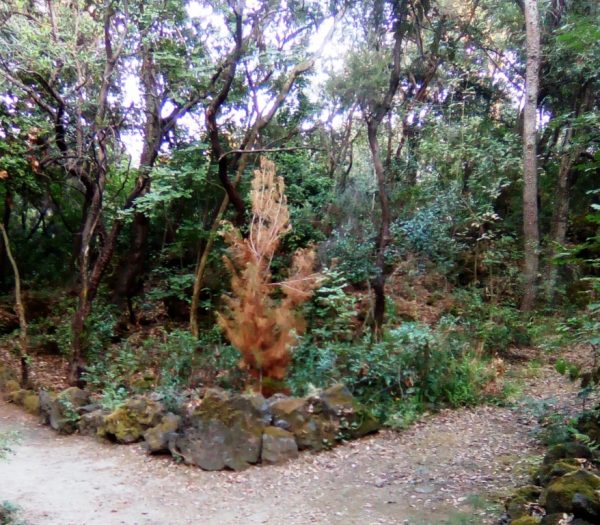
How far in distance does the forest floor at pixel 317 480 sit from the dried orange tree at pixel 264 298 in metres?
2.05

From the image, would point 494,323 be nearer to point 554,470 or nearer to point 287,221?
point 287,221

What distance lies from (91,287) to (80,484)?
4953mm

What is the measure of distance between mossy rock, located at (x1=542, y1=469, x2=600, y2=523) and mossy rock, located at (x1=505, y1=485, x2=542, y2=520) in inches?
13.9

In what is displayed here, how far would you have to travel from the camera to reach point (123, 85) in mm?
12859

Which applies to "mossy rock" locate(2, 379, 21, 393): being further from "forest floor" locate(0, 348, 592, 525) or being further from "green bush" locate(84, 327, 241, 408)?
"forest floor" locate(0, 348, 592, 525)

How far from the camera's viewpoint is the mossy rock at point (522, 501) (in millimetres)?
4523

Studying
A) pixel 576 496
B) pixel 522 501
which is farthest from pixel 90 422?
pixel 576 496

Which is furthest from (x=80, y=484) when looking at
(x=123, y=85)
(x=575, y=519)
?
(x=123, y=85)

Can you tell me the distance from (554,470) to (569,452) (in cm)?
67

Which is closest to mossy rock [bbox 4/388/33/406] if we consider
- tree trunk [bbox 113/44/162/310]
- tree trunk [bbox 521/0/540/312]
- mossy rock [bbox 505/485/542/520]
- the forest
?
the forest

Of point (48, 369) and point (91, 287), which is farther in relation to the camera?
point (48, 369)

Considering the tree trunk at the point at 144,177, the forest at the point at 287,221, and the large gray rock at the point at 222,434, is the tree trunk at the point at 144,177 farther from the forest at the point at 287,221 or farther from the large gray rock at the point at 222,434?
the large gray rock at the point at 222,434

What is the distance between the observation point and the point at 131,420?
8.01m

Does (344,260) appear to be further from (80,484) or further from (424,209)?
(80,484)
